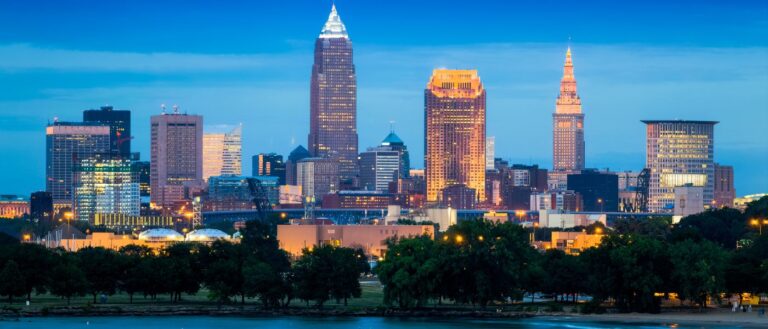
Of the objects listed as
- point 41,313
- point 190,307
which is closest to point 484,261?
point 190,307

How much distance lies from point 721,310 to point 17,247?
57.0 m

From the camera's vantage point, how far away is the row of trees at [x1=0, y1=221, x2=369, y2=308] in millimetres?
139250

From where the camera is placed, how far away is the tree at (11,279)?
138 metres

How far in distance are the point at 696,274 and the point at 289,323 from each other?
30.5 metres

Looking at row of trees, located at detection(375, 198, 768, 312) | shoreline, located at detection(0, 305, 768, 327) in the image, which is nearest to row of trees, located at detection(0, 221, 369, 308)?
shoreline, located at detection(0, 305, 768, 327)

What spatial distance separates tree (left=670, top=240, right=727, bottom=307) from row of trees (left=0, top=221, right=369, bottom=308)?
2515cm

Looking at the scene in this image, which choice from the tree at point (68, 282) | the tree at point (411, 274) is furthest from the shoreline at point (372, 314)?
the tree at point (68, 282)

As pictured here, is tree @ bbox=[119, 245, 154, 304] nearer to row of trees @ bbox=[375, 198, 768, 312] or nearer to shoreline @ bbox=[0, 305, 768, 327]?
shoreline @ bbox=[0, 305, 768, 327]

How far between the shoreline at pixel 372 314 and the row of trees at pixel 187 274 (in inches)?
77.2

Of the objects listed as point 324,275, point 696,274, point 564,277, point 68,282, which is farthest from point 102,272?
point 696,274

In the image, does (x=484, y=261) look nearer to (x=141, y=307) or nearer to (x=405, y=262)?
(x=405, y=262)

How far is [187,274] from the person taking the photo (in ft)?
477

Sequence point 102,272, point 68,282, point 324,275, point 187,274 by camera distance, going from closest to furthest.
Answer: point 324,275 < point 68,282 < point 102,272 < point 187,274

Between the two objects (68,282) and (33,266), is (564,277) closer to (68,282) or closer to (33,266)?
(68,282)
